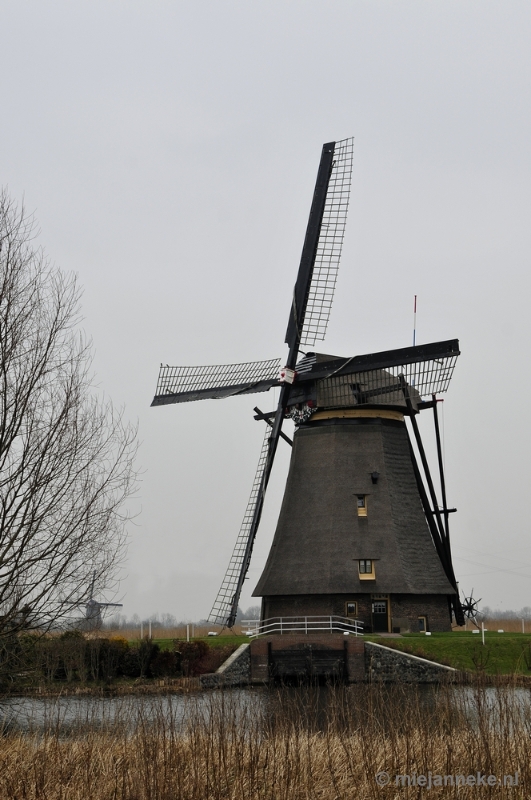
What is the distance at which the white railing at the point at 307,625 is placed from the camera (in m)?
25.0

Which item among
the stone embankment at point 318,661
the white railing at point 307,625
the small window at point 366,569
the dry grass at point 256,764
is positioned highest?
the small window at point 366,569

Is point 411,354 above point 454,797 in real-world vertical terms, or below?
above

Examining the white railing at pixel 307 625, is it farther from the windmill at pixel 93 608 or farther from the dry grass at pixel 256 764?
the dry grass at pixel 256 764

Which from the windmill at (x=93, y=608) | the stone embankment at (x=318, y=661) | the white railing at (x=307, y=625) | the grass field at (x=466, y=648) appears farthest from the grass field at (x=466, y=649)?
the windmill at (x=93, y=608)

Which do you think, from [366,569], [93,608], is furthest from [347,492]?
[93,608]

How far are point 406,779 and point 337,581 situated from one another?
1904cm

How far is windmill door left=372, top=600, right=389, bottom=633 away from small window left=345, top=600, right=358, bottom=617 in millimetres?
553

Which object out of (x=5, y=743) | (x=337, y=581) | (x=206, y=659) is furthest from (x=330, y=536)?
(x=5, y=743)

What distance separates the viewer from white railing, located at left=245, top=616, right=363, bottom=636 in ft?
82.0

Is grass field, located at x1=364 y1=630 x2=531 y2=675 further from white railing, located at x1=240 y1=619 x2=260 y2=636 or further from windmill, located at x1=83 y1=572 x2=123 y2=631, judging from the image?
windmill, located at x1=83 y1=572 x2=123 y2=631

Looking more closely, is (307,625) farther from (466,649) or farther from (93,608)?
(93,608)

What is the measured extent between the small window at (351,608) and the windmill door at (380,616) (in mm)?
553

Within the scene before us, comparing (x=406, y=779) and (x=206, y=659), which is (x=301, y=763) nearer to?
(x=406, y=779)

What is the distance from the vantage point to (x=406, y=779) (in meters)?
7.31
